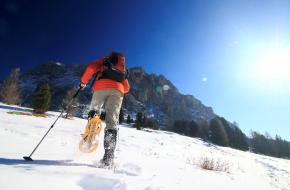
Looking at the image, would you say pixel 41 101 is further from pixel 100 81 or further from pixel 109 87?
pixel 109 87

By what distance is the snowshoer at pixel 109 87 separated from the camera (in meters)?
4.22

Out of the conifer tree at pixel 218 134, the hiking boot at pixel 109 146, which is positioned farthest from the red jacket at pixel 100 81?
the conifer tree at pixel 218 134

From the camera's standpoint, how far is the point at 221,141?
272ft

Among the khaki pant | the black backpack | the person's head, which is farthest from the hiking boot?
the person's head

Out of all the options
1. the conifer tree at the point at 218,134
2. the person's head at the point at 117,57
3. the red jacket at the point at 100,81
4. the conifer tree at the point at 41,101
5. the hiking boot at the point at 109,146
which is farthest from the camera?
the conifer tree at the point at 218,134

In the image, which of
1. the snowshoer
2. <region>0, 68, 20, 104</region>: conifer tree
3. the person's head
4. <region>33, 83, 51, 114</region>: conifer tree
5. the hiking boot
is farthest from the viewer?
<region>0, 68, 20, 104</region>: conifer tree

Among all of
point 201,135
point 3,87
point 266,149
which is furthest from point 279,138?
point 3,87

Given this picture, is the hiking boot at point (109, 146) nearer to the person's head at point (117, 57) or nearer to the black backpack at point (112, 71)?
the black backpack at point (112, 71)

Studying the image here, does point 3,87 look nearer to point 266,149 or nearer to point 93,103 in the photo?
point 93,103

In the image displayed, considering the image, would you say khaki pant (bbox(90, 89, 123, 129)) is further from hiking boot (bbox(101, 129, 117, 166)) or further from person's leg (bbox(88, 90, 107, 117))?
hiking boot (bbox(101, 129, 117, 166))

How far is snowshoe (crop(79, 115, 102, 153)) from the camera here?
441 centimetres

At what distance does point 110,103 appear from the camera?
433 centimetres

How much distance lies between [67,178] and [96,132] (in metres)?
2.11

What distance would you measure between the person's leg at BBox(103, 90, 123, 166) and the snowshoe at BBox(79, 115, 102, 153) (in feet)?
1.34
